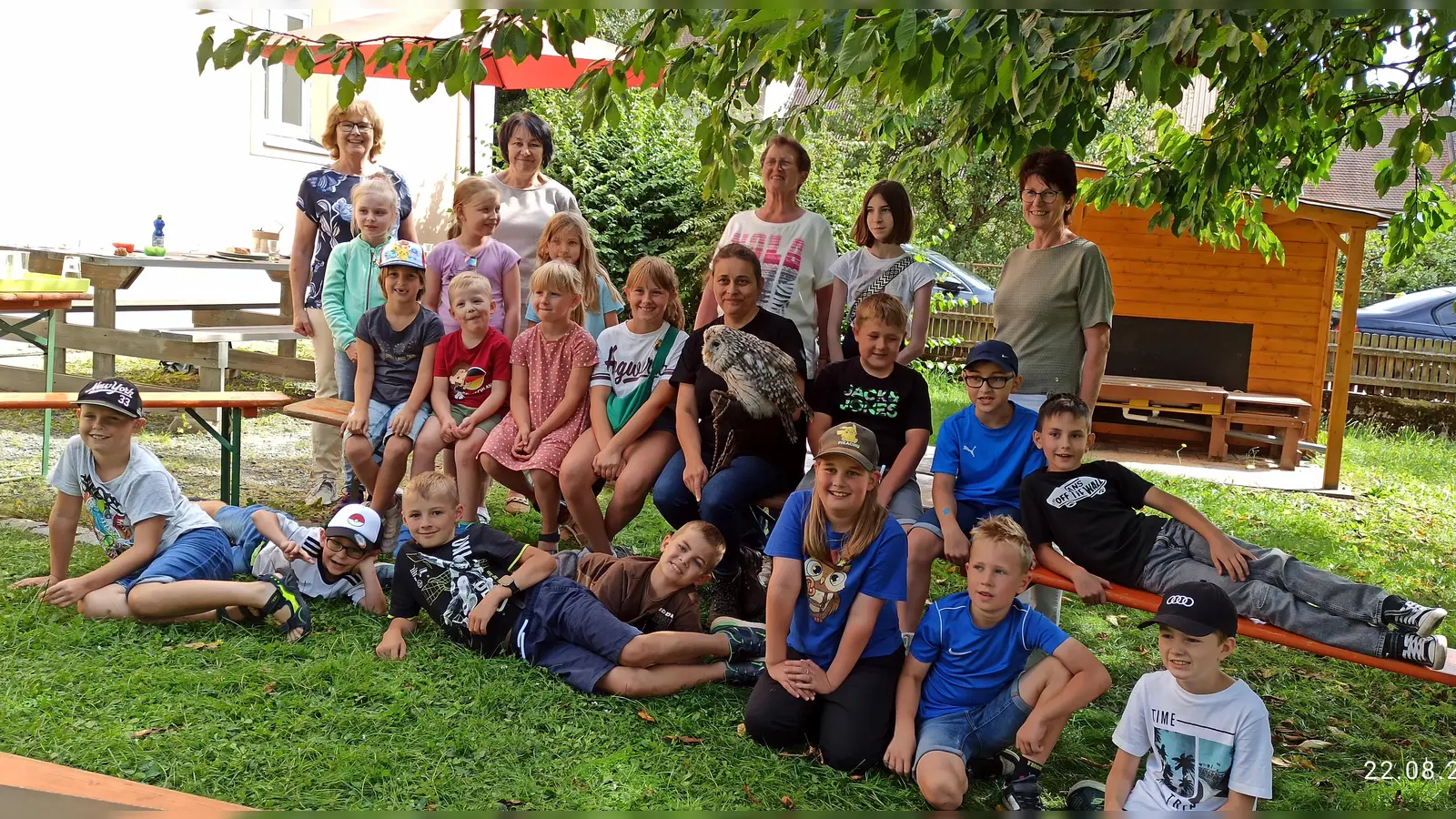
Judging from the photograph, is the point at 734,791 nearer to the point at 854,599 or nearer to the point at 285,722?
the point at 854,599

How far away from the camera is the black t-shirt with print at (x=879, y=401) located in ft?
15.3

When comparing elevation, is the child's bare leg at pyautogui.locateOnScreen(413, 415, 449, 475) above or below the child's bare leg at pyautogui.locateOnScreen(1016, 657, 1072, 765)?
above

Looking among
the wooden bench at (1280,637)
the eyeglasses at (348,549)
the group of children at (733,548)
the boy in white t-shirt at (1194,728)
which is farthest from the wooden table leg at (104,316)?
the boy in white t-shirt at (1194,728)

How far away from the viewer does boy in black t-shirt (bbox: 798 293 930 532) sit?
456 cm

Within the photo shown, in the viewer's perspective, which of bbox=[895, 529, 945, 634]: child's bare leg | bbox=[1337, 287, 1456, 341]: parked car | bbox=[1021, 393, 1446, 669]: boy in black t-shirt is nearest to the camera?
bbox=[1021, 393, 1446, 669]: boy in black t-shirt

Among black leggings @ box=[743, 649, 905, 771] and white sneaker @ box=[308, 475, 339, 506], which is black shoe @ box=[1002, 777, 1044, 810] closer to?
black leggings @ box=[743, 649, 905, 771]

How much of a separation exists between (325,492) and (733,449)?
283cm

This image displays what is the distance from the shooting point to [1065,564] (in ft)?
13.1

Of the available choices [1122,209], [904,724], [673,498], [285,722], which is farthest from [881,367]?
[1122,209]

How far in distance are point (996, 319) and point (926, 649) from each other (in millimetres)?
2014

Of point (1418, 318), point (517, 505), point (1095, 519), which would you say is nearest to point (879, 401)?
point (1095, 519)

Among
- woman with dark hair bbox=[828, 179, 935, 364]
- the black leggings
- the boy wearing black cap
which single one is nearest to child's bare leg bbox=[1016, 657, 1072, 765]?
the black leggings

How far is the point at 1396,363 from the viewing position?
1400cm

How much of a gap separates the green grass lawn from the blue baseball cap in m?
1.34
